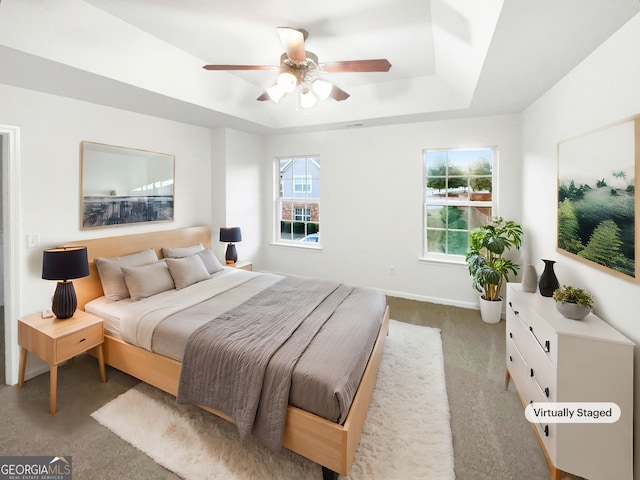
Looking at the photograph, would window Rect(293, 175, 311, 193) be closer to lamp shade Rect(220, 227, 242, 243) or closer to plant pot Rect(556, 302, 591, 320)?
lamp shade Rect(220, 227, 242, 243)

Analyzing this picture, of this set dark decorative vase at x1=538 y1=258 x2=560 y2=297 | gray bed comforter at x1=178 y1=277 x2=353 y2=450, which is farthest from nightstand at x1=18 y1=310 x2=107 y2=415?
dark decorative vase at x1=538 y1=258 x2=560 y2=297

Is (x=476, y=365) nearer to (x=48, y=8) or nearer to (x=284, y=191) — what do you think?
(x=284, y=191)

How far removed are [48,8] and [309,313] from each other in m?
2.91

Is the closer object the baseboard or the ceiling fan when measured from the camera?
the ceiling fan

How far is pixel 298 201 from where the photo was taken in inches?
207

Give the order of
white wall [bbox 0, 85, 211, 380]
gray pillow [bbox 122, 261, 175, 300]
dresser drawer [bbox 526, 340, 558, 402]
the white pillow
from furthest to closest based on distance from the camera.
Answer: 1. the white pillow
2. gray pillow [bbox 122, 261, 175, 300]
3. white wall [bbox 0, 85, 211, 380]
4. dresser drawer [bbox 526, 340, 558, 402]

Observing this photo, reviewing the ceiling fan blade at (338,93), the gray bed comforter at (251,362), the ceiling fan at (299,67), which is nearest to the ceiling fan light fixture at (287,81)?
the ceiling fan at (299,67)

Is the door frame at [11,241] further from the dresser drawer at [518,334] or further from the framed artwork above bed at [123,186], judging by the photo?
the dresser drawer at [518,334]

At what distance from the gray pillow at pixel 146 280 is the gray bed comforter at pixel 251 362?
0.99 metres

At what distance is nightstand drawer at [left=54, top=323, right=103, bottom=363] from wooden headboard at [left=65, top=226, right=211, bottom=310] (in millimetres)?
588

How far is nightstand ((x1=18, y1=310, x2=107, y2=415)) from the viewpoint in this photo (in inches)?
86.4

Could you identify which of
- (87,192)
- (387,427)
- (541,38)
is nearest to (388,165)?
(541,38)

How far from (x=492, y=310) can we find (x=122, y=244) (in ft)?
14.2

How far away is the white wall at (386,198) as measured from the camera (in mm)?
3840
